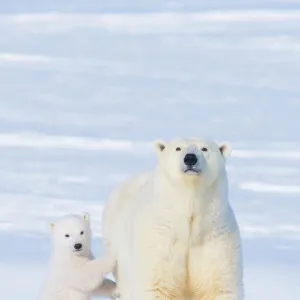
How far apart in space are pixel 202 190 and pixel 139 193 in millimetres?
872

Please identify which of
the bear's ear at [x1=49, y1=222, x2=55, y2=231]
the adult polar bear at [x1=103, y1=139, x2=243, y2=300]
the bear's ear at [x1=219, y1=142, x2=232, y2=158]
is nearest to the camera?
the adult polar bear at [x1=103, y1=139, x2=243, y2=300]

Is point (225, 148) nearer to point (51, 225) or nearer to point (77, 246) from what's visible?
point (77, 246)

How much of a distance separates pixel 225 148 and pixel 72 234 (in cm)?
141

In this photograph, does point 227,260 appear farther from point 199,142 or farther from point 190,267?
point 199,142

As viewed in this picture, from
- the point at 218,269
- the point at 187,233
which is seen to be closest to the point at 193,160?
the point at 187,233

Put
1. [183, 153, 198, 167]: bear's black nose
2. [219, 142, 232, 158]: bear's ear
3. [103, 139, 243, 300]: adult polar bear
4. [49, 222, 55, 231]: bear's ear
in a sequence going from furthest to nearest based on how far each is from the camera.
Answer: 1. [49, 222, 55, 231]: bear's ear
2. [219, 142, 232, 158]: bear's ear
3. [103, 139, 243, 300]: adult polar bear
4. [183, 153, 198, 167]: bear's black nose

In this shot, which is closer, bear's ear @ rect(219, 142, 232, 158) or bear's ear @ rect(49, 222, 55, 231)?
bear's ear @ rect(219, 142, 232, 158)

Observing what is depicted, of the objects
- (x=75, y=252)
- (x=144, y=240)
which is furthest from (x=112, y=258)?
(x=144, y=240)

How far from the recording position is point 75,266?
734 cm

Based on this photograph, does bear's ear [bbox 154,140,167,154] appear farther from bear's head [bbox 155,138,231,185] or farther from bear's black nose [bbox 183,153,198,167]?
bear's black nose [bbox 183,153,198,167]

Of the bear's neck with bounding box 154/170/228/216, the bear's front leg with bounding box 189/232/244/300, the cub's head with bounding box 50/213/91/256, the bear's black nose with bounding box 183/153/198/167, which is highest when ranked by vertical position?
the cub's head with bounding box 50/213/91/256

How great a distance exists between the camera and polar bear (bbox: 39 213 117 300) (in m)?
7.25

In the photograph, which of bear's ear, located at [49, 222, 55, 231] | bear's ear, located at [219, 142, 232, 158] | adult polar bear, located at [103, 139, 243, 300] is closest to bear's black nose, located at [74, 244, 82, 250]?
bear's ear, located at [49, 222, 55, 231]

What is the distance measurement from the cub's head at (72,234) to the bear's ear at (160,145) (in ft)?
3.39
